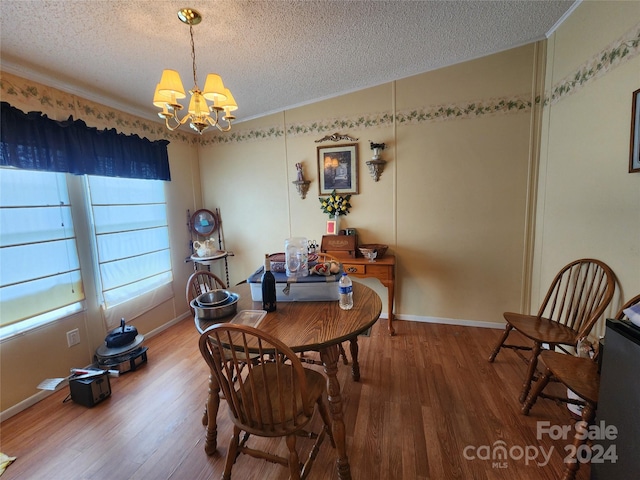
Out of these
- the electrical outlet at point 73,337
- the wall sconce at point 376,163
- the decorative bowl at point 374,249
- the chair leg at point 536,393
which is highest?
the wall sconce at point 376,163

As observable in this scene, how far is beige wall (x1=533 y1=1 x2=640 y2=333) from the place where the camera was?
159 centimetres

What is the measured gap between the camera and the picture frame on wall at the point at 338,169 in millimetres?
3139

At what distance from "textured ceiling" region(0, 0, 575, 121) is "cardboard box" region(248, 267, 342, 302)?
5.36ft

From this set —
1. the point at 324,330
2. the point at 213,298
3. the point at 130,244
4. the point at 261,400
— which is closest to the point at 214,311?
the point at 213,298

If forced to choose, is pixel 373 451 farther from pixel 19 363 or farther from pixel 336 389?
pixel 19 363

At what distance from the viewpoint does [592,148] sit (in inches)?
73.3

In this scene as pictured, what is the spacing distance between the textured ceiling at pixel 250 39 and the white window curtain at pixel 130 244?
81cm

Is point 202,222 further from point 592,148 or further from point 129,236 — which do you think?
point 592,148

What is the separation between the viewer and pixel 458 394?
198 centimetres

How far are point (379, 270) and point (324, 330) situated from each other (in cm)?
160

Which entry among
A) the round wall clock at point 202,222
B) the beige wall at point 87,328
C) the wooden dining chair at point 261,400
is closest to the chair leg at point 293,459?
the wooden dining chair at point 261,400

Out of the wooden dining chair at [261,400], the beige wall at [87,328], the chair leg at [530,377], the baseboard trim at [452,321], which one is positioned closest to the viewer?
the wooden dining chair at [261,400]

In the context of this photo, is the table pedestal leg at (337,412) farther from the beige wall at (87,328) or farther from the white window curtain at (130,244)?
the white window curtain at (130,244)

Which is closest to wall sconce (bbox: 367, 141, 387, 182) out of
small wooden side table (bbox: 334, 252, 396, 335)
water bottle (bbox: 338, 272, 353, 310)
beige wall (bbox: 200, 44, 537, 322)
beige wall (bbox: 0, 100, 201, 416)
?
beige wall (bbox: 200, 44, 537, 322)
